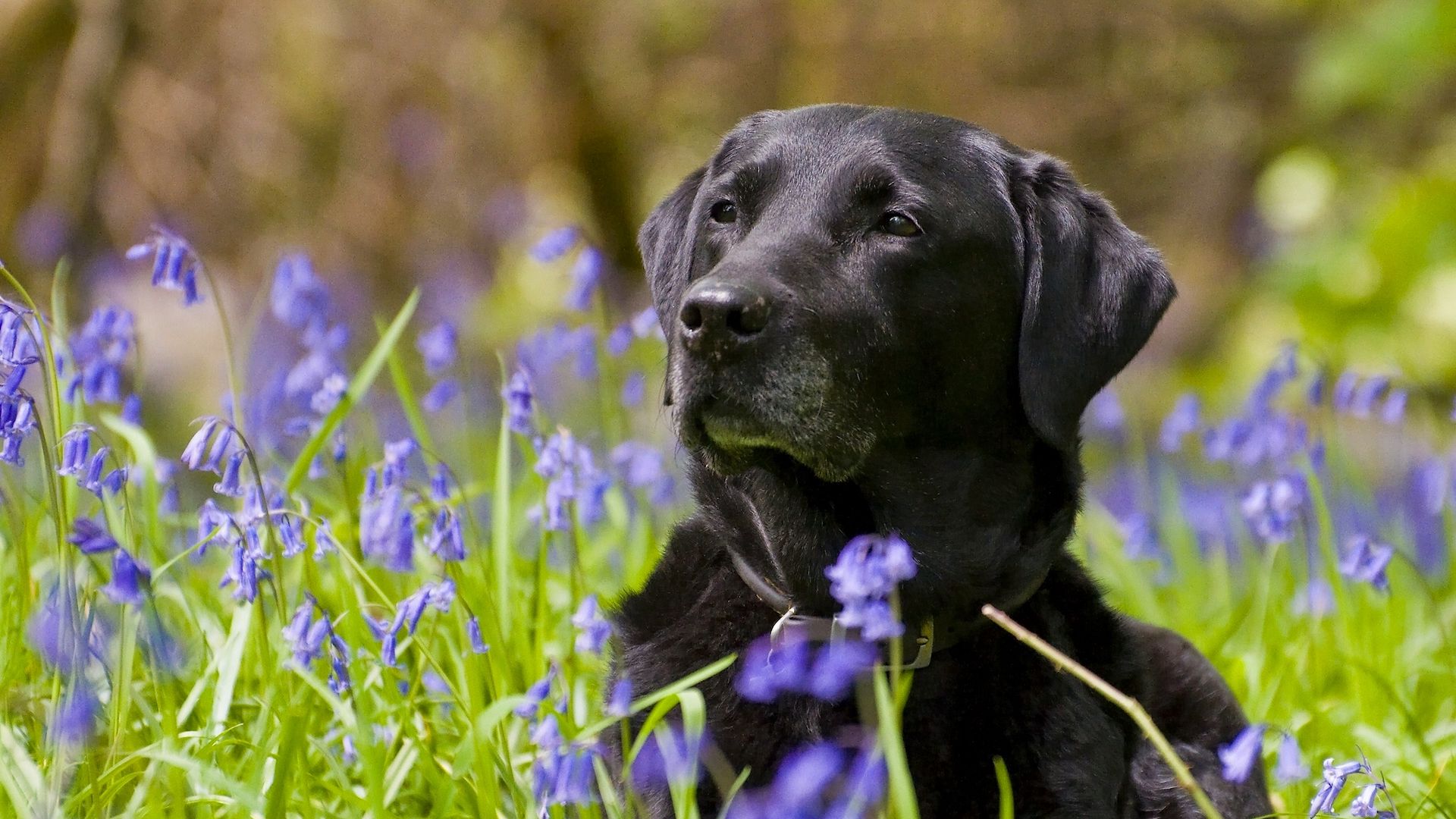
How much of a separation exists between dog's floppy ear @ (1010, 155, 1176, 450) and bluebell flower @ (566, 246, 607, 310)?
1.02 meters

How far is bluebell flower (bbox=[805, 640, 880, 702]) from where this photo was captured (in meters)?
1.84

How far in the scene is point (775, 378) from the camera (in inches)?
92.0

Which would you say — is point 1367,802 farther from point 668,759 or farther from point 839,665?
point 668,759

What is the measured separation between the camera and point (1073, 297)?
2539mm

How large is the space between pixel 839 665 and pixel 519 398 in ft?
3.51

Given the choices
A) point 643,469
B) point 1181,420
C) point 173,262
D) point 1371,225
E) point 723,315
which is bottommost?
point 1371,225

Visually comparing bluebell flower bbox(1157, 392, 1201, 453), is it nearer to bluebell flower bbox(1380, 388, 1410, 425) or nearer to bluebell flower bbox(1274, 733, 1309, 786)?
bluebell flower bbox(1380, 388, 1410, 425)

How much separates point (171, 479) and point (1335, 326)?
6.20 m

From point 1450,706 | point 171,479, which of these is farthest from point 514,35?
point 1450,706

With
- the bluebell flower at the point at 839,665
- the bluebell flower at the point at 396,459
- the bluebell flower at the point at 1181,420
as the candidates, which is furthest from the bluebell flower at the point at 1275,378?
the bluebell flower at the point at 396,459

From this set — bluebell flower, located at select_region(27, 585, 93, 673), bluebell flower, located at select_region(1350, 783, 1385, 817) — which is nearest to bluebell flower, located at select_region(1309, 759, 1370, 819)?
bluebell flower, located at select_region(1350, 783, 1385, 817)

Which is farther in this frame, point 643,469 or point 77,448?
point 643,469

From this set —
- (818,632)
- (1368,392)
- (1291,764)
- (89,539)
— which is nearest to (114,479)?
(89,539)

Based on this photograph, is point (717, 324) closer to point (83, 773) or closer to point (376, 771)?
point (376, 771)
